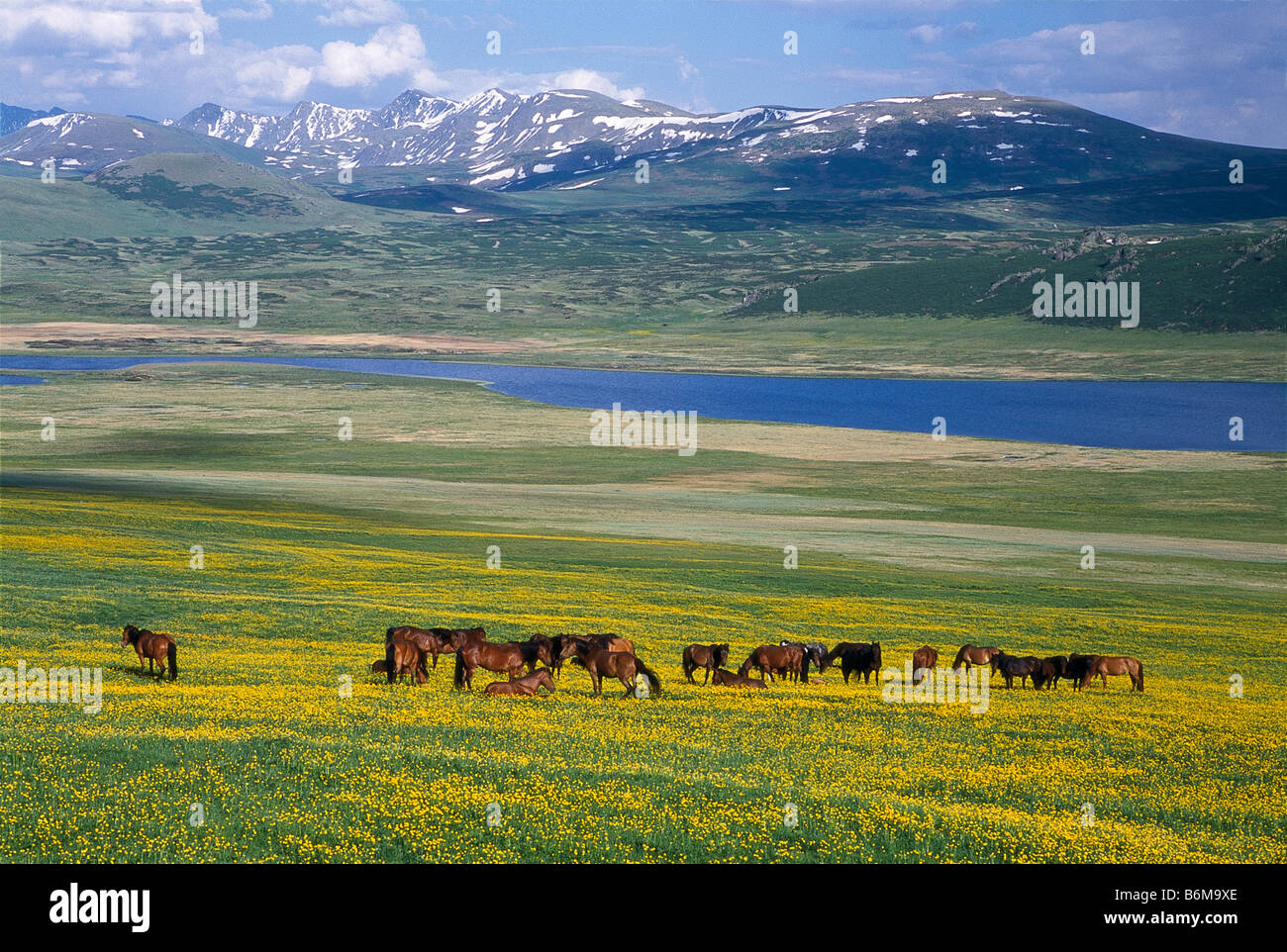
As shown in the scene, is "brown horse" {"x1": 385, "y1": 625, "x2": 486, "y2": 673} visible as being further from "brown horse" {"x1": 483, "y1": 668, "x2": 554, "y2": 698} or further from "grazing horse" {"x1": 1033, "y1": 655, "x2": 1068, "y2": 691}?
"grazing horse" {"x1": 1033, "y1": 655, "x2": 1068, "y2": 691}

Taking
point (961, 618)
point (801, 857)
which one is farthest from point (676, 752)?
point (961, 618)

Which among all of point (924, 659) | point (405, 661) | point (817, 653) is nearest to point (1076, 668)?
point (924, 659)

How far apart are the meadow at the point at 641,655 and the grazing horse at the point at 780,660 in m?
1.16

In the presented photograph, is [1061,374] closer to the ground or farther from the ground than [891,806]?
farther from the ground

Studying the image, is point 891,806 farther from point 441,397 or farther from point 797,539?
point 441,397

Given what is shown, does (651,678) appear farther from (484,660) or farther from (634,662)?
(484,660)

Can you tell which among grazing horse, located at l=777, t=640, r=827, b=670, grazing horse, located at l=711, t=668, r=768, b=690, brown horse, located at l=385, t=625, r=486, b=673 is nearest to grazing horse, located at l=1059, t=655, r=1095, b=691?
grazing horse, located at l=777, t=640, r=827, b=670

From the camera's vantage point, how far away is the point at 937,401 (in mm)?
159750

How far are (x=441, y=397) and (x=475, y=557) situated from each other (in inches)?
4062

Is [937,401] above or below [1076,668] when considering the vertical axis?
above

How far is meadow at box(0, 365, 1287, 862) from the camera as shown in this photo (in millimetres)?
14703

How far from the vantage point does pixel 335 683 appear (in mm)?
24766

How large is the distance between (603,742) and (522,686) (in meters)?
4.98

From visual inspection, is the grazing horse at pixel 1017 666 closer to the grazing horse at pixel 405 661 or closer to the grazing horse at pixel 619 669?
the grazing horse at pixel 619 669
